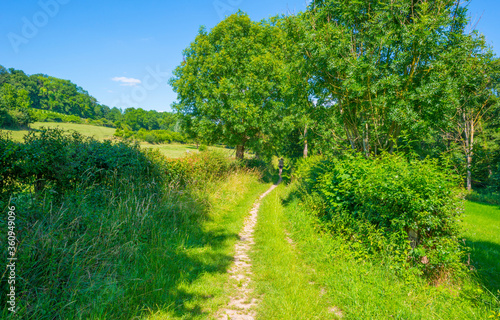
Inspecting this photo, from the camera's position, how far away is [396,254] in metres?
4.51

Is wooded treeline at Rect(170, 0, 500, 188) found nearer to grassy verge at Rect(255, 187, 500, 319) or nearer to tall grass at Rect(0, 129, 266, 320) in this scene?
grassy verge at Rect(255, 187, 500, 319)

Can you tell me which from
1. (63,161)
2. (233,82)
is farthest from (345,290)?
(233,82)

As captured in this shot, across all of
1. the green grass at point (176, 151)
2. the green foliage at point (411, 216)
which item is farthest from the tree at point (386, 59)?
the green grass at point (176, 151)

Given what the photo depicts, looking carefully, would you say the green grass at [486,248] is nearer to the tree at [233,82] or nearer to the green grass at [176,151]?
the green grass at [176,151]

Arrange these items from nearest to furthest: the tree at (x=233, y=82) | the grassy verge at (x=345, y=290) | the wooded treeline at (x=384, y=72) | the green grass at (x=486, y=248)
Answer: the grassy verge at (x=345, y=290), the green grass at (x=486, y=248), the wooded treeline at (x=384, y=72), the tree at (x=233, y=82)

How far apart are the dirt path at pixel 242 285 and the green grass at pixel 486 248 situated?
374cm

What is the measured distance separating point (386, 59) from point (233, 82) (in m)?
12.1

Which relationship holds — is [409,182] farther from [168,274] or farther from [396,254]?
[168,274]

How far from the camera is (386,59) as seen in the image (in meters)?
7.07

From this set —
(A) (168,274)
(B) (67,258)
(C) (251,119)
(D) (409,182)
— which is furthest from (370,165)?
(C) (251,119)

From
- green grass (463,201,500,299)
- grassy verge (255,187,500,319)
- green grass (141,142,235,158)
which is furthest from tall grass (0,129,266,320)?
green grass (463,201,500,299)

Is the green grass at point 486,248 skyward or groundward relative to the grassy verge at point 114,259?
groundward

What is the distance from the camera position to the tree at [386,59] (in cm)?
618

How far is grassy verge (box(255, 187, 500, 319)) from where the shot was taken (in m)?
3.54
